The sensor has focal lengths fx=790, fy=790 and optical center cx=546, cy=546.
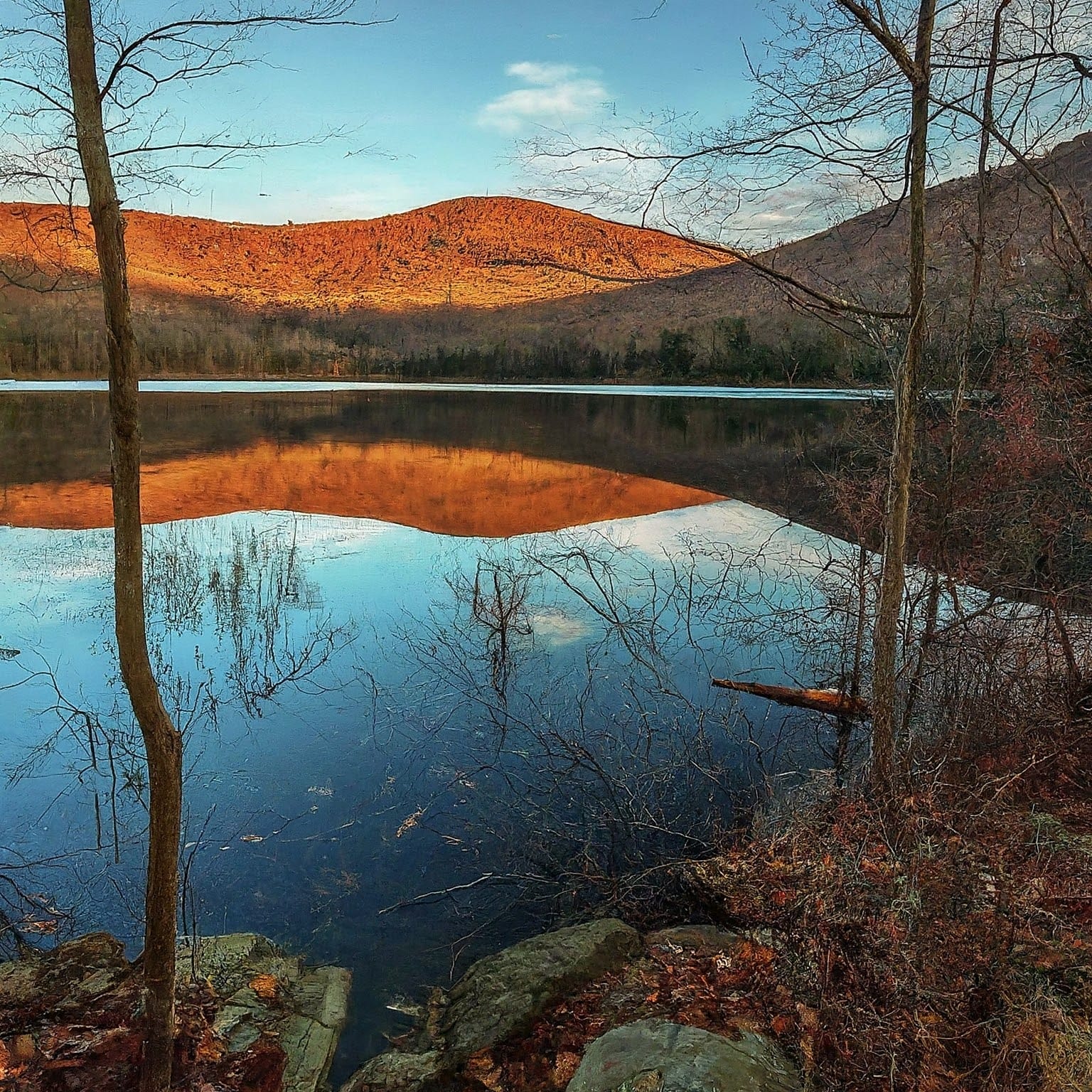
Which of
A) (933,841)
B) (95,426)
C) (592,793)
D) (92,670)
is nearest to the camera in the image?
(933,841)

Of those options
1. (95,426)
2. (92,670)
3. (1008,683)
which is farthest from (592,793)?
(95,426)

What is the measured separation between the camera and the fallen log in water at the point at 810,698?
877 cm

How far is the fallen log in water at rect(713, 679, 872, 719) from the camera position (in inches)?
345

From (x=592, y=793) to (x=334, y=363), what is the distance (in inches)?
4126

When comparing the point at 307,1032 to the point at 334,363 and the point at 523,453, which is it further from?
the point at 334,363

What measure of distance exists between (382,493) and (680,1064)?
22908 mm

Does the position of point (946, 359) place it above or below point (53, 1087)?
above

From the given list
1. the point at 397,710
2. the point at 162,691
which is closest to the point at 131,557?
the point at 397,710

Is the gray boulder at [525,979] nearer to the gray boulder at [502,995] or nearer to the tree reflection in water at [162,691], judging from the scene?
the gray boulder at [502,995]

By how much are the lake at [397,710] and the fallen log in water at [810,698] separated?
0.84 feet

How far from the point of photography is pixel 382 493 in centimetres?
2508

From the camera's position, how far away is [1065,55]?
5742mm

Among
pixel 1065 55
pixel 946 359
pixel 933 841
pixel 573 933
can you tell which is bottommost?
pixel 573 933

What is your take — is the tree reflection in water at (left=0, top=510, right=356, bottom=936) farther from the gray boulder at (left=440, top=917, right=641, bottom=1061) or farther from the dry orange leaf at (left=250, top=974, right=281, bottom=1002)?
the gray boulder at (left=440, top=917, right=641, bottom=1061)
